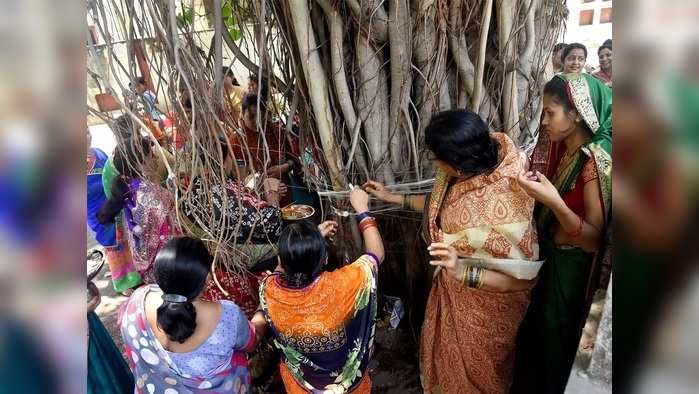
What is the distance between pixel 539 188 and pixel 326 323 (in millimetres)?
794

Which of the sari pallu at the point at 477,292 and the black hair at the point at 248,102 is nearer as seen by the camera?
the sari pallu at the point at 477,292

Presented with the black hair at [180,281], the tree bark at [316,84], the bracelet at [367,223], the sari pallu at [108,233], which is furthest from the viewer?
the sari pallu at [108,233]

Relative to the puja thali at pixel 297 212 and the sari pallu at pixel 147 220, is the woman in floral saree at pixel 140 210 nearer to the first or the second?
the sari pallu at pixel 147 220

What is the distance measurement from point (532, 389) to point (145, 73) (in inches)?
81.8

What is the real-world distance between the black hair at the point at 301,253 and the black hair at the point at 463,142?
0.50 meters

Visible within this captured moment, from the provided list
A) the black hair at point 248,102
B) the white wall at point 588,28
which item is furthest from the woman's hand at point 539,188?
the white wall at point 588,28

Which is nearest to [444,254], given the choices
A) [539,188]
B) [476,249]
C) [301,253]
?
[476,249]

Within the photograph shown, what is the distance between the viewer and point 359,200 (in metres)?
1.73

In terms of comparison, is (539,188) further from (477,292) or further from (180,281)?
(180,281)

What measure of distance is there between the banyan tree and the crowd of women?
0.50ft

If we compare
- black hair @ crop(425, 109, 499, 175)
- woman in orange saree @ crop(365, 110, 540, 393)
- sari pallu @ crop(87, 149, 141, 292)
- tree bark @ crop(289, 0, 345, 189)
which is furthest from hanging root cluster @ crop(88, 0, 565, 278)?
sari pallu @ crop(87, 149, 141, 292)

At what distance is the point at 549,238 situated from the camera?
65.9 inches

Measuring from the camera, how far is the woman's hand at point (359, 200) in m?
1.72

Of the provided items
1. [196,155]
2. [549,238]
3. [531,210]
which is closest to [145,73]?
[196,155]
